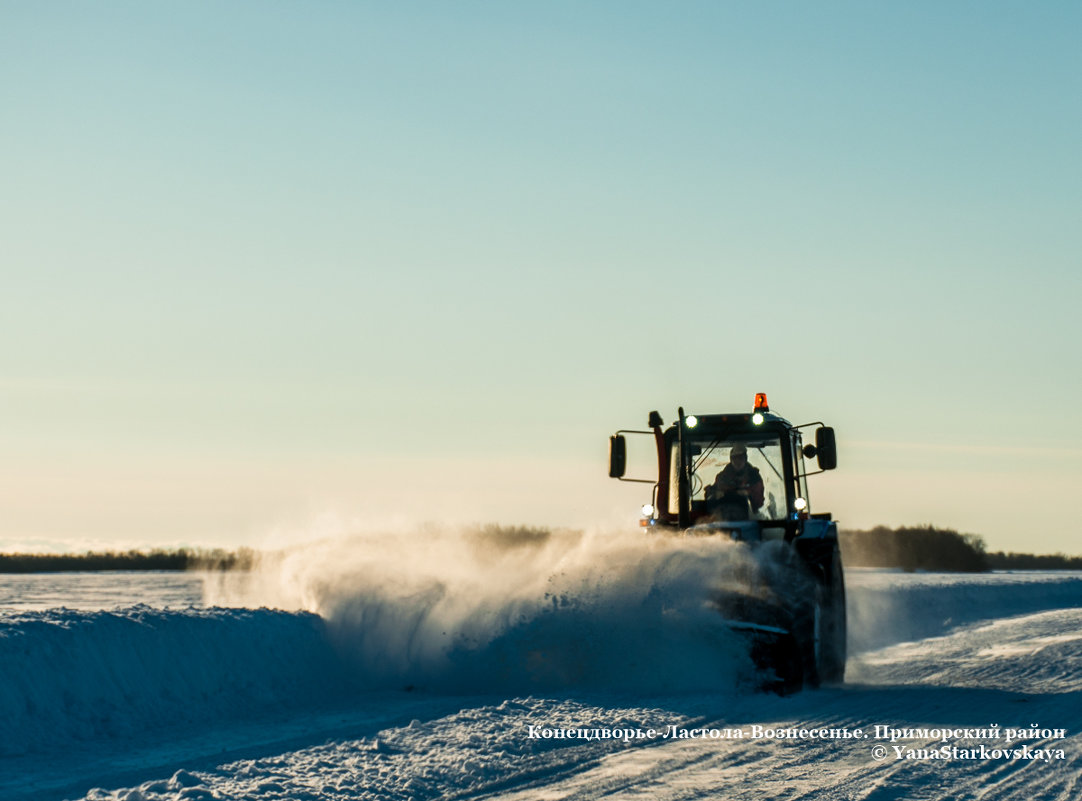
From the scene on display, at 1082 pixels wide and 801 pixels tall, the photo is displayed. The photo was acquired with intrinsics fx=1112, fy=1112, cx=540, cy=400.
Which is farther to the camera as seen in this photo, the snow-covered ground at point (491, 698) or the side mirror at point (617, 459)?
the side mirror at point (617, 459)

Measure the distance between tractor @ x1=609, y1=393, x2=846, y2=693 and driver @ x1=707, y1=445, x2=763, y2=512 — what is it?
0.4 inches

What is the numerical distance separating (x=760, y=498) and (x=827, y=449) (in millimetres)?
902

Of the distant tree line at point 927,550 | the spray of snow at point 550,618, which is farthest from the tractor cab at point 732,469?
the distant tree line at point 927,550


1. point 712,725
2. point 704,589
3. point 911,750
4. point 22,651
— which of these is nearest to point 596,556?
point 704,589

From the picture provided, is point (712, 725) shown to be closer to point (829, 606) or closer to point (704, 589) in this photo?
point (704, 589)

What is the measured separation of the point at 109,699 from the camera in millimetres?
8836

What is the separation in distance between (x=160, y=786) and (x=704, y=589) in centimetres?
582

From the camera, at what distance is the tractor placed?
11.1 metres

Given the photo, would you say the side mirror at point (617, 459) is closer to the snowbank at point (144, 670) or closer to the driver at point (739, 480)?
the driver at point (739, 480)

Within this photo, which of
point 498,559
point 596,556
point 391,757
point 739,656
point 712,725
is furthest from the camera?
point 498,559

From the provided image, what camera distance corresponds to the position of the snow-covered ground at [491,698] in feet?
21.2

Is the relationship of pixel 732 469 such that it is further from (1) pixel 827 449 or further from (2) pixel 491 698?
(2) pixel 491 698

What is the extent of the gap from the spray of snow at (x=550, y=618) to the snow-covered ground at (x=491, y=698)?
2 cm

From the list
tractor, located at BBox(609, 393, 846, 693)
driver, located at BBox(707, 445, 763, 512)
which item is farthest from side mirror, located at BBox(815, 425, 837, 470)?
driver, located at BBox(707, 445, 763, 512)
